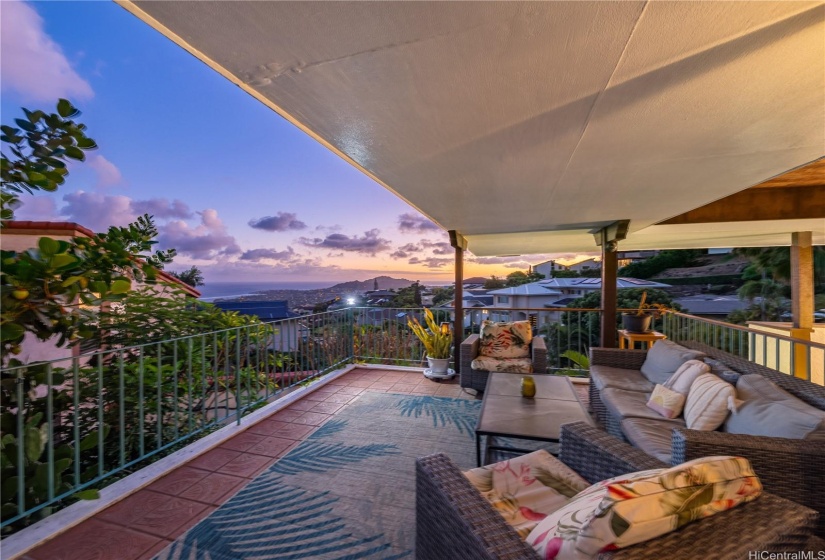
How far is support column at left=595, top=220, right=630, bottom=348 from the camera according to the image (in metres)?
4.57

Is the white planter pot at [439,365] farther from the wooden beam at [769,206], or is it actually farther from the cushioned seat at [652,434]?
the wooden beam at [769,206]

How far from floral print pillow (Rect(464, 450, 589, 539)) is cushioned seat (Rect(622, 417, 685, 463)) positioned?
67 cm

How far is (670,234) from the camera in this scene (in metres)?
5.44

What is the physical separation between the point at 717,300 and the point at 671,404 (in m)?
15.9

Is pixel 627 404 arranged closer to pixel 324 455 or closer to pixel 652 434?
pixel 652 434

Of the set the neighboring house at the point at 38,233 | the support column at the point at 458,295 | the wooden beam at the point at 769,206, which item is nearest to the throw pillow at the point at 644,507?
the support column at the point at 458,295

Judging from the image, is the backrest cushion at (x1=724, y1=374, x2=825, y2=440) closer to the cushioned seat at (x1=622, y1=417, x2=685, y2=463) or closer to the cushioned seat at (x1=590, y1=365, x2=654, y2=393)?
the cushioned seat at (x1=622, y1=417, x2=685, y2=463)

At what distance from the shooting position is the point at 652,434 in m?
2.08

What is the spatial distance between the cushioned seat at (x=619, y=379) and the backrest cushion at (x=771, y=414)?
0.91 metres

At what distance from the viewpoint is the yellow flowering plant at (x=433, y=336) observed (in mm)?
4754

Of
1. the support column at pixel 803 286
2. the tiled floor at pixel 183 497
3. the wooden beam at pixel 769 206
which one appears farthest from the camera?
the support column at pixel 803 286

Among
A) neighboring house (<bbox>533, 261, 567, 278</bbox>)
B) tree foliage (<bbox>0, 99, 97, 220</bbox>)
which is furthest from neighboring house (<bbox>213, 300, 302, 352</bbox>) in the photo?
neighboring house (<bbox>533, 261, 567, 278</bbox>)

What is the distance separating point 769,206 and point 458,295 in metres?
3.98

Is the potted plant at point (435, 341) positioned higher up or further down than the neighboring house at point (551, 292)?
further down
